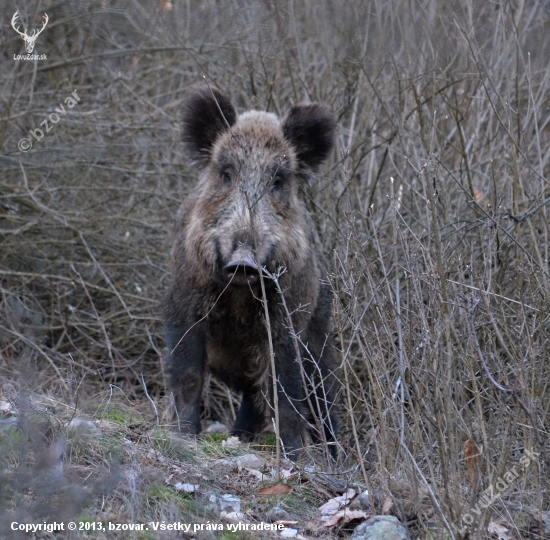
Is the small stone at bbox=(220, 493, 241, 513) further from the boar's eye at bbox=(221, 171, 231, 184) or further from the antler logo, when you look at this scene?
the antler logo

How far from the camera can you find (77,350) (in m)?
7.75

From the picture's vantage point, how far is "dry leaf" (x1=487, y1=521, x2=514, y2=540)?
4.05m

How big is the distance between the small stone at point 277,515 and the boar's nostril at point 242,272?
146 centimetres

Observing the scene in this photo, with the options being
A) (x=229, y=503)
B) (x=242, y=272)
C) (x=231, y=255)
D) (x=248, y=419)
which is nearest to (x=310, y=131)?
(x=231, y=255)

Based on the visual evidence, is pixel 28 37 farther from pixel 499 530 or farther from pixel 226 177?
pixel 499 530

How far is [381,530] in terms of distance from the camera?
3.91 meters

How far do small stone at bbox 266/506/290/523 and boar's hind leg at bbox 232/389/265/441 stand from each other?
7.04 feet

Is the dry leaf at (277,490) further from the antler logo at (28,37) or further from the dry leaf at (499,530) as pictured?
the antler logo at (28,37)

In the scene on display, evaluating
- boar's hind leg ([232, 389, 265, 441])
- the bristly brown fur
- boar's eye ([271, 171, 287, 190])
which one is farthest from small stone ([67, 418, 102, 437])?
boar's eye ([271, 171, 287, 190])

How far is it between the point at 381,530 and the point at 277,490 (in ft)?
2.50

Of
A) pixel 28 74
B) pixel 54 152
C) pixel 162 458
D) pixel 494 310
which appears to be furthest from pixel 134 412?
pixel 28 74

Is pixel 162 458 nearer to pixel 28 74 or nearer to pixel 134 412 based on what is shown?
pixel 134 412

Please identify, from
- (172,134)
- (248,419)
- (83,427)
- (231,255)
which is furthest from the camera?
(172,134)

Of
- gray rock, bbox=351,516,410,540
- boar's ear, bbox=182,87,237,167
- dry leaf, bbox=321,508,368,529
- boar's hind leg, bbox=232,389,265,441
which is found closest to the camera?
gray rock, bbox=351,516,410,540
